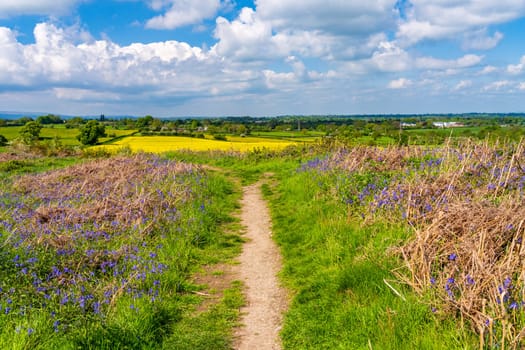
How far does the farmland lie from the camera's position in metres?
4.61

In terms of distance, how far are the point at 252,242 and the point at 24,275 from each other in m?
5.16

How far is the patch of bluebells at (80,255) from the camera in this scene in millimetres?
5590

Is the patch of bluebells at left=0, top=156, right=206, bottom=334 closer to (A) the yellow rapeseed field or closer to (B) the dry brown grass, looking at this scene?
(B) the dry brown grass

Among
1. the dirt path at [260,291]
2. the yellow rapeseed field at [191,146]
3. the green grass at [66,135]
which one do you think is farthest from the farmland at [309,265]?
the green grass at [66,135]

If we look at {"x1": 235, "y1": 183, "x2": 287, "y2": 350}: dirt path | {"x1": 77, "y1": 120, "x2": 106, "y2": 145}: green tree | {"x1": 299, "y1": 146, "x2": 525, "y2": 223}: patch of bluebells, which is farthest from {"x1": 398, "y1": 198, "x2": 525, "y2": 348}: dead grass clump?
{"x1": 77, "y1": 120, "x2": 106, "y2": 145}: green tree

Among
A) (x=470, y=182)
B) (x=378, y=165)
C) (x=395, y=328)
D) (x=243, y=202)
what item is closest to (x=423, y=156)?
(x=378, y=165)

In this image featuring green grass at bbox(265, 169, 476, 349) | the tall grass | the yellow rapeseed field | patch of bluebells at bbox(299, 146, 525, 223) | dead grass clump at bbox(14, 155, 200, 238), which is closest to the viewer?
green grass at bbox(265, 169, 476, 349)

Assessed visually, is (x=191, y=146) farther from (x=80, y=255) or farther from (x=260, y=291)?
(x=260, y=291)

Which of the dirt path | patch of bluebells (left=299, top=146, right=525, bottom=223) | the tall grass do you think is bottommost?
the dirt path

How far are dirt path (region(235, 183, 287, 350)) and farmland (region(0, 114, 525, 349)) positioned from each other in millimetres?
192

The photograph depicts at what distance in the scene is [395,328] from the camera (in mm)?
4648

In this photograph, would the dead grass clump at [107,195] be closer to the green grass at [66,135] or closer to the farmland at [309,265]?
the farmland at [309,265]

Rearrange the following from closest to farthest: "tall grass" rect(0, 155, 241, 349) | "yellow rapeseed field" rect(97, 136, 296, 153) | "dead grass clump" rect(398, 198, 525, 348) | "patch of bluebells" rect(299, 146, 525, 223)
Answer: "dead grass clump" rect(398, 198, 525, 348)
"tall grass" rect(0, 155, 241, 349)
"patch of bluebells" rect(299, 146, 525, 223)
"yellow rapeseed field" rect(97, 136, 296, 153)

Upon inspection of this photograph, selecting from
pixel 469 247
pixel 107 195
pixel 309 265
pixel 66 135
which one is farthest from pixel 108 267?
pixel 66 135
